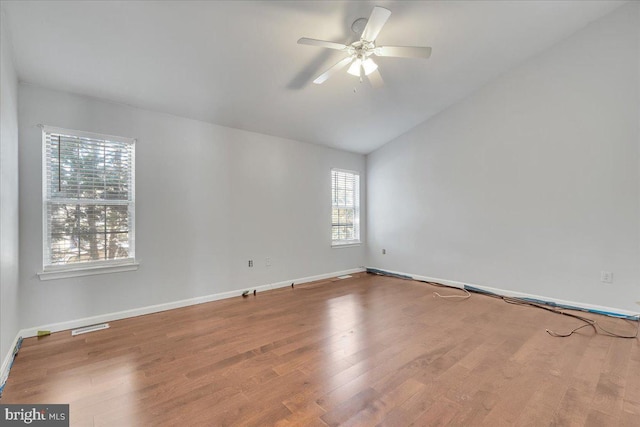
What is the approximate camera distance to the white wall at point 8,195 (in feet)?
6.97

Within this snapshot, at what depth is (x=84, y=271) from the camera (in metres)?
3.10

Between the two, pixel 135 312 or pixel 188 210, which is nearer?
pixel 135 312

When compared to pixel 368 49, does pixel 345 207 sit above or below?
below

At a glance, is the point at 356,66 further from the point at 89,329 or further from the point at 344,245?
the point at 89,329

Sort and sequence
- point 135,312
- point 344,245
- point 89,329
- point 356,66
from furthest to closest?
point 344,245, point 135,312, point 89,329, point 356,66

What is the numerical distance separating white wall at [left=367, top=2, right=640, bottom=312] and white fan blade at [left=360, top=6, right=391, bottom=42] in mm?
2904

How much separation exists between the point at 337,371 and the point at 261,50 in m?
3.09

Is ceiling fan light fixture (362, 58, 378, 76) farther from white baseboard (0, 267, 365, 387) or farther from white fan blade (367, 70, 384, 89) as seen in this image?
white baseboard (0, 267, 365, 387)

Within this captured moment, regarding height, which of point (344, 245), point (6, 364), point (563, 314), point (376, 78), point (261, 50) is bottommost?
point (563, 314)

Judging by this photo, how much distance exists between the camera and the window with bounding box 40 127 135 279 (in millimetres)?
2973

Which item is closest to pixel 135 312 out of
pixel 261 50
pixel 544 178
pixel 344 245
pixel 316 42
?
pixel 261 50

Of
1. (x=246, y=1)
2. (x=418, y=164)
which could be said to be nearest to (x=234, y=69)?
(x=246, y=1)

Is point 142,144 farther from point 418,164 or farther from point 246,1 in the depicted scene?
point 418,164

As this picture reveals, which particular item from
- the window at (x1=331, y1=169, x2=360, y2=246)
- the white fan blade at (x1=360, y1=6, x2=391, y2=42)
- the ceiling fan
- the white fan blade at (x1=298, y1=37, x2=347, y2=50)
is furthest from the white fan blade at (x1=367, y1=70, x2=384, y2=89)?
the window at (x1=331, y1=169, x2=360, y2=246)
